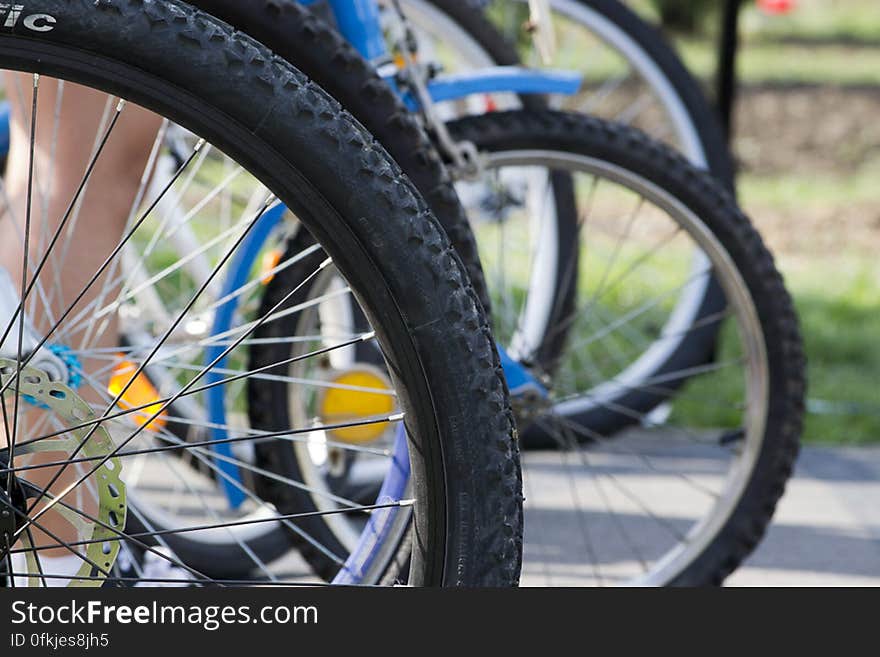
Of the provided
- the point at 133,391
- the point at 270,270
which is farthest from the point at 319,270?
the point at 133,391

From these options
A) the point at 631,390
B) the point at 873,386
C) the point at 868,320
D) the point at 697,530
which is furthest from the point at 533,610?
the point at 868,320

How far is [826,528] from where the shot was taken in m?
2.70

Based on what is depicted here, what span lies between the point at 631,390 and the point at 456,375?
160cm

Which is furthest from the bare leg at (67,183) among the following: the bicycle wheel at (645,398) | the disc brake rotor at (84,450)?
the bicycle wheel at (645,398)

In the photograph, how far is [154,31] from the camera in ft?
4.06

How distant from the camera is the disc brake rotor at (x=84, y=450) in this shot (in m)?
1.40

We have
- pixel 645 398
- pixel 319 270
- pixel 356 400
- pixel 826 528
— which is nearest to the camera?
pixel 319 270

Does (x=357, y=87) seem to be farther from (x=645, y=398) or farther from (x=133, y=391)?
(x=645, y=398)

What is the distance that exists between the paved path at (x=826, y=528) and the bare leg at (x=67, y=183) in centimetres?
131

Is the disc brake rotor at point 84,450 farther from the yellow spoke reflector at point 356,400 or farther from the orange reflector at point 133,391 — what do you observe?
the yellow spoke reflector at point 356,400

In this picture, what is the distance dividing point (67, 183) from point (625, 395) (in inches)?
58.1

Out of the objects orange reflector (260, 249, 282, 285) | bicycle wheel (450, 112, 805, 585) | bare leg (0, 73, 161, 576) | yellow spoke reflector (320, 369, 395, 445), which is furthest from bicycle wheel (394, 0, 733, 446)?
bare leg (0, 73, 161, 576)

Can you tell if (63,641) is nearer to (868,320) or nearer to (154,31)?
(154,31)

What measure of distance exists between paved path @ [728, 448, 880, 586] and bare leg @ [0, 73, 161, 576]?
1.31m
